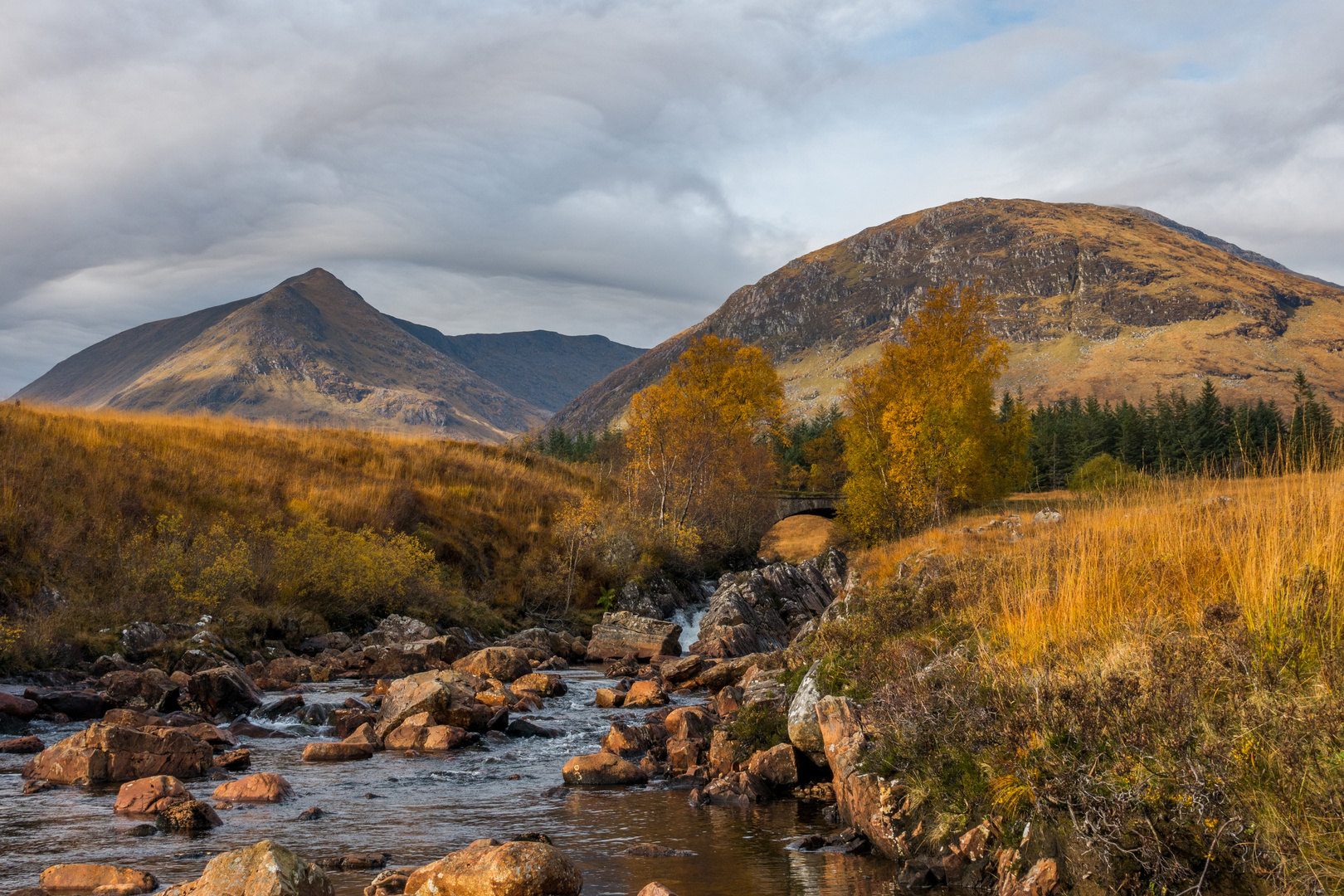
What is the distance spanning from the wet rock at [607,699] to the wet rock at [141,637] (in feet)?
38.9

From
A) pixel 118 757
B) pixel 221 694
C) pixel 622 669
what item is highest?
pixel 118 757

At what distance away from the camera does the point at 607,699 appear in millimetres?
21562

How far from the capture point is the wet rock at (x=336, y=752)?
15.6 metres

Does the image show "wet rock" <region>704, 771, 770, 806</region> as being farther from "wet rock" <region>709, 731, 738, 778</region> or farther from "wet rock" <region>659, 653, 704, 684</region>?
"wet rock" <region>659, 653, 704, 684</region>

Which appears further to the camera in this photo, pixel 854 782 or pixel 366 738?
pixel 366 738

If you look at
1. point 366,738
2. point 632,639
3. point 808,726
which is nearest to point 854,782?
point 808,726

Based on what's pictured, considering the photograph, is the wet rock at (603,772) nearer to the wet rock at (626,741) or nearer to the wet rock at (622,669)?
the wet rock at (626,741)

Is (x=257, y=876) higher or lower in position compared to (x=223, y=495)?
lower

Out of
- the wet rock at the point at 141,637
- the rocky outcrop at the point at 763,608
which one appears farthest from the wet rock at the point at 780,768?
the wet rock at the point at 141,637

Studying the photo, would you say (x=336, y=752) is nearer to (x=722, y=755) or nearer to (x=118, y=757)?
(x=118, y=757)

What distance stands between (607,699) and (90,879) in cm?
1365

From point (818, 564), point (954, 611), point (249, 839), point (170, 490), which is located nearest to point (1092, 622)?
point (954, 611)

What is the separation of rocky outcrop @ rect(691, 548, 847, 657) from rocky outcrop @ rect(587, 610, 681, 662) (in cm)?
111

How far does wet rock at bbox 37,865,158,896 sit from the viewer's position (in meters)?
8.71
